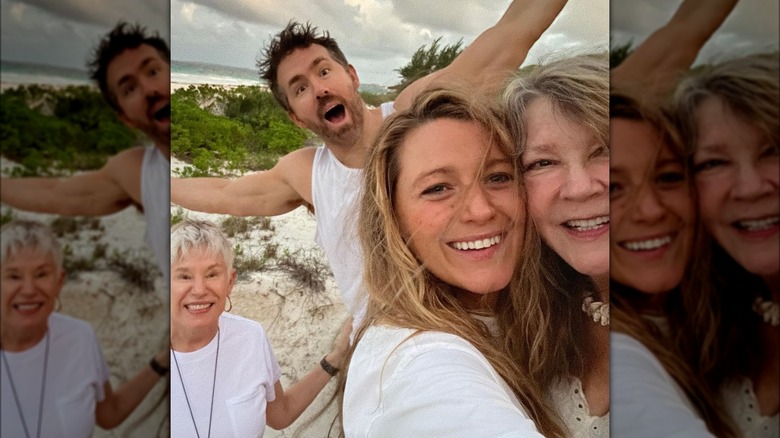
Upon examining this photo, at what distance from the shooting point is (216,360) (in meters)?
3.14

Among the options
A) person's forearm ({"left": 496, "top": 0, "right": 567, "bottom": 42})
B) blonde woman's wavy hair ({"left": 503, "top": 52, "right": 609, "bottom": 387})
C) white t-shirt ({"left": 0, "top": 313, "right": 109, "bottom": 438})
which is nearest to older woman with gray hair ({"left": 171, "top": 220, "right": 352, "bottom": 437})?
white t-shirt ({"left": 0, "top": 313, "right": 109, "bottom": 438})

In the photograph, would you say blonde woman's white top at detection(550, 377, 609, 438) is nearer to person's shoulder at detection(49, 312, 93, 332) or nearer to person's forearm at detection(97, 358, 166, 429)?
person's forearm at detection(97, 358, 166, 429)

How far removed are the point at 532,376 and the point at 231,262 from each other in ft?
4.46

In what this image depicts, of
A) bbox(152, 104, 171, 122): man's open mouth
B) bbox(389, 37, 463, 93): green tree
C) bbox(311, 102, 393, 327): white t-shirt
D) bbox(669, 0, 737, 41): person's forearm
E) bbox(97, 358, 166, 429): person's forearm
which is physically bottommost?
bbox(97, 358, 166, 429): person's forearm

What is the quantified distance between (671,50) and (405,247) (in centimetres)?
138

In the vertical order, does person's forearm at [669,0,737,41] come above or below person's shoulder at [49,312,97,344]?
above

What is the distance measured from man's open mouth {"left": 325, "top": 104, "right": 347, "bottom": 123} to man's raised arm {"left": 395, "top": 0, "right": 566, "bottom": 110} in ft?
0.85

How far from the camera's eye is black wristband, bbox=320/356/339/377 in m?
3.11

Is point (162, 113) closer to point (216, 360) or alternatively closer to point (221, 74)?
point (221, 74)

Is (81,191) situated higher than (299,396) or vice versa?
(81,191)

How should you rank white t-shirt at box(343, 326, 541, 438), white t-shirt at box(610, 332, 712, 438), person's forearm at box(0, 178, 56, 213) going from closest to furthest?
white t-shirt at box(343, 326, 541, 438), person's forearm at box(0, 178, 56, 213), white t-shirt at box(610, 332, 712, 438)

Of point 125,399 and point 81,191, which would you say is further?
point 125,399

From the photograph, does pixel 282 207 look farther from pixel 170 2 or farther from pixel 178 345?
pixel 170 2

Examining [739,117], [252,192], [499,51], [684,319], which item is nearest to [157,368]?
[252,192]
